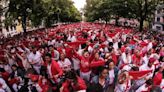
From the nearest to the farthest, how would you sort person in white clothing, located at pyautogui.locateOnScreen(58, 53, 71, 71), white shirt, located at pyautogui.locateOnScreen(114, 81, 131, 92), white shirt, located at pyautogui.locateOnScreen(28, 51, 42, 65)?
white shirt, located at pyautogui.locateOnScreen(114, 81, 131, 92)
person in white clothing, located at pyautogui.locateOnScreen(58, 53, 71, 71)
white shirt, located at pyautogui.locateOnScreen(28, 51, 42, 65)

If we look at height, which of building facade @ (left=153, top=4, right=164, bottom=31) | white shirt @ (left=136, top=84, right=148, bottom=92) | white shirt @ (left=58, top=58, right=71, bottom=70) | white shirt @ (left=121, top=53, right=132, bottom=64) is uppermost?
white shirt @ (left=58, top=58, right=71, bottom=70)

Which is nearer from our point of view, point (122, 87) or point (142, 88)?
point (122, 87)

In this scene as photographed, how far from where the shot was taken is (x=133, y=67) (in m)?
10.6

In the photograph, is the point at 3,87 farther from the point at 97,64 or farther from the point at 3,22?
the point at 3,22

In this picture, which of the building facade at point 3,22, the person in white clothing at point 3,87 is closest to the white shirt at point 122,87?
the person in white clothing at point 3,87

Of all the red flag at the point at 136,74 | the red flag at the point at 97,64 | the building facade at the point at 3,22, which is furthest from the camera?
the building facade at the point at 3,22

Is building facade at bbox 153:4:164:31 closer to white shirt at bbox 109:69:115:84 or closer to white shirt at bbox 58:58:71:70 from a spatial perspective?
white shirt at bbox 58:58:71:70

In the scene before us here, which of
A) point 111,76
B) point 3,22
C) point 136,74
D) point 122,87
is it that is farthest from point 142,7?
point 122,87

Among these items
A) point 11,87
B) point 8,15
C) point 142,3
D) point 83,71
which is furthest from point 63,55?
point 142,3

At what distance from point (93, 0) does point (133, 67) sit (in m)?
97.5

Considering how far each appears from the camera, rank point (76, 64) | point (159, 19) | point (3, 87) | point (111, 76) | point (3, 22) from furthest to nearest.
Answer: point (159, 19) < point (3, 22) < point (76, 64) < point (3, 87) < point (111, 76)

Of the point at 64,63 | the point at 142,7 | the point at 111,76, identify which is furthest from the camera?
the point at 142,7

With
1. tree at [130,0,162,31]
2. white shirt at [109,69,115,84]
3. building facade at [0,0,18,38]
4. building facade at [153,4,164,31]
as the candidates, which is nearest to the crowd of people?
white shirt at [109,69,115,84]

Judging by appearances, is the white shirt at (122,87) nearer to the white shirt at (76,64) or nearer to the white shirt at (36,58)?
the white shirt at (76,64)
